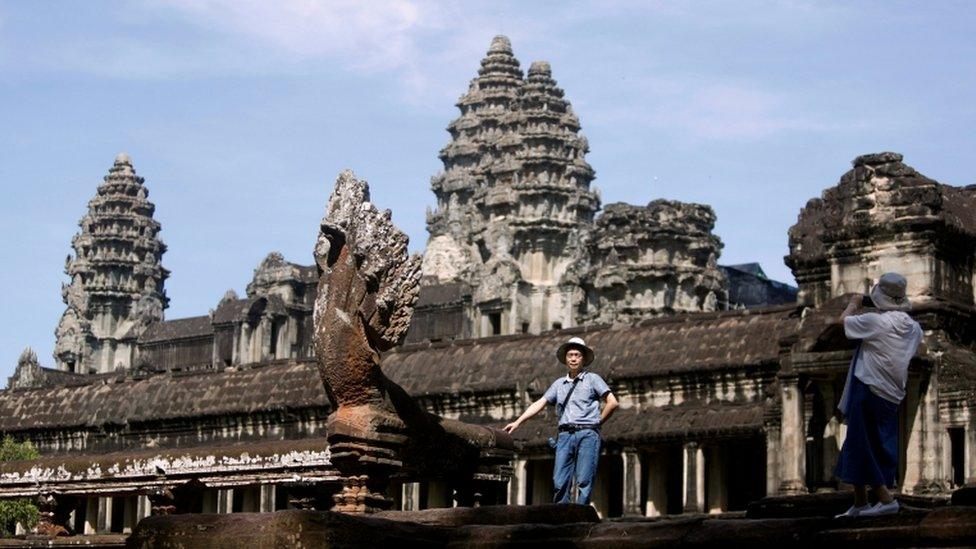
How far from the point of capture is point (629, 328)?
5241 cm

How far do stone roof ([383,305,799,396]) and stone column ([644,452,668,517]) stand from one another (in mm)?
2016

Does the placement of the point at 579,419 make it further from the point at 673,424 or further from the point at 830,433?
the point at 673,424

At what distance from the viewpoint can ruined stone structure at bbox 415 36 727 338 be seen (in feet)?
277

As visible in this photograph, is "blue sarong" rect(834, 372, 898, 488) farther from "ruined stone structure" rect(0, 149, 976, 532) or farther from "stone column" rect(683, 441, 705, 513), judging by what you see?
"stone column" rect(683, 441, 705, 513)

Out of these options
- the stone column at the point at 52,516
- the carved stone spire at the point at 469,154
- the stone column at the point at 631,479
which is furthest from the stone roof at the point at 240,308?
the stone column at the point at 52,516

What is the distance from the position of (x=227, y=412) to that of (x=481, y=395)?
31.8ft

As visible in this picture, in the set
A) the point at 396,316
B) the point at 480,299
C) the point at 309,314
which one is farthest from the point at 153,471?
the point at 309,314

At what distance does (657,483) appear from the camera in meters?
49.2

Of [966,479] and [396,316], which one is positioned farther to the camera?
[966,479]

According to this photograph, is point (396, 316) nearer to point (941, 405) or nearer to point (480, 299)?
point (941, 405)

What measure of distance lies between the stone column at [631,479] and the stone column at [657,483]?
22.5 inches

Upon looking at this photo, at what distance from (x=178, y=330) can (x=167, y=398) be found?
44315mm

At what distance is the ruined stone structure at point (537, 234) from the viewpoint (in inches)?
3329

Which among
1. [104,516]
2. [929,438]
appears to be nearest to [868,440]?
[929,438]
